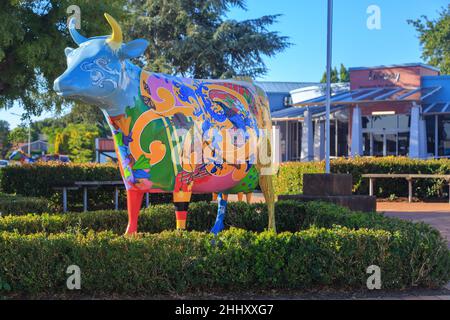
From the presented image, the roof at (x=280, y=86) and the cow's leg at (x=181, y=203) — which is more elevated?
the roof at (x=280, y=86)

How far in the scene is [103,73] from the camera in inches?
242

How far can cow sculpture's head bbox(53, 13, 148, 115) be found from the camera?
235 inches

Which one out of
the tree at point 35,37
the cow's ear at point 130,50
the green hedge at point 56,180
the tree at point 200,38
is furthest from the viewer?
the tree at point 200,38

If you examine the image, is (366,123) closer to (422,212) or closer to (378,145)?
(378,145)

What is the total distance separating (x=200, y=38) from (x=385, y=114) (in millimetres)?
10676

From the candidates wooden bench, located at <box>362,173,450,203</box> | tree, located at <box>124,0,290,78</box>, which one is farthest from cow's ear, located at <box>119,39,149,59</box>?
tree, located at <box>124,0,290,78</box>

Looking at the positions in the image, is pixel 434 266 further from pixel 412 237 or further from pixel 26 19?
pixel 26 19

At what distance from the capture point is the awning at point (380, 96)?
2670cm

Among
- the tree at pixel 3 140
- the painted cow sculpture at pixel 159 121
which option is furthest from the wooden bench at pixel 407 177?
the tree at pixel 3 140

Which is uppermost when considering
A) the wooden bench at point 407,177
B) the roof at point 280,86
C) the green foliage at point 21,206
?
the roof at point 280,86

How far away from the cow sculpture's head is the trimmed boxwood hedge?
1543mm

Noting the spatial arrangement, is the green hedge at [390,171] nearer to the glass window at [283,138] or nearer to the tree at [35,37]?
the tree at [35,37]

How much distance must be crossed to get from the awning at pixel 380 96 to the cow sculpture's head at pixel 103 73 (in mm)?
21565
